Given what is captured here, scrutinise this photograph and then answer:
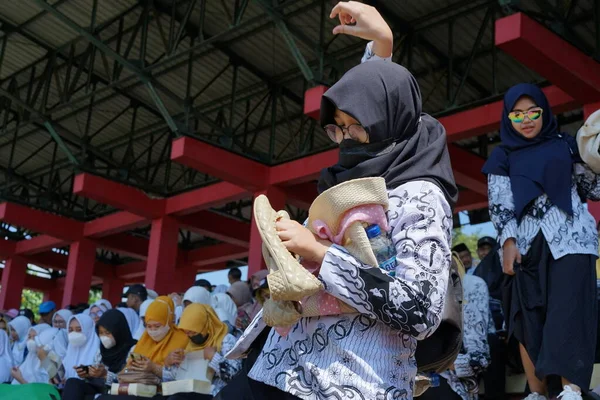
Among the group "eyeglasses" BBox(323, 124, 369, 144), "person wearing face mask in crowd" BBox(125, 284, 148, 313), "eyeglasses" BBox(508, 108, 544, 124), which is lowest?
"eyeglasses" BBox(323, 124, 369, 144)

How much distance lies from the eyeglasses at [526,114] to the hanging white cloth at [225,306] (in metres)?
3.83

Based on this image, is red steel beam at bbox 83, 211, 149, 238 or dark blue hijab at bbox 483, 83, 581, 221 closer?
dark blue hijab at bbox 483, 83, 581, 221

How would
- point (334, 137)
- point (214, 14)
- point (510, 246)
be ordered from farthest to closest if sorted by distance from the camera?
point (214, 14), point (510, 246), point (334, 137)

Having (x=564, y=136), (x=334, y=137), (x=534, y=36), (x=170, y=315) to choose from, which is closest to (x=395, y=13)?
(x=534, y=36)

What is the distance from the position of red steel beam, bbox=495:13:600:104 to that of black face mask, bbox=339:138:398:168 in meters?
4.53

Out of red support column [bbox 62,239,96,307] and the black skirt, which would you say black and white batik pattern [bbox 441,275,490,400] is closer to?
the black skirt

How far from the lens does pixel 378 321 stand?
4.67 feet

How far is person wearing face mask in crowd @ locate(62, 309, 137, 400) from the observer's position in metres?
5.58

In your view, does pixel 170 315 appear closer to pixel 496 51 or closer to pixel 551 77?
pixel 551 77

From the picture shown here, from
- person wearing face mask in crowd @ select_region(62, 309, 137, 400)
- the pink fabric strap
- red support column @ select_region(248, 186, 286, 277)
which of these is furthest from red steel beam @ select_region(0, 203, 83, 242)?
the pink fabric strap

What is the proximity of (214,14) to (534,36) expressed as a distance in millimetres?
4490

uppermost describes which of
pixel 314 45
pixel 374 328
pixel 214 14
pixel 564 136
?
pixel 214 14

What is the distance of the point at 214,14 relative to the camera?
9156 millimetres

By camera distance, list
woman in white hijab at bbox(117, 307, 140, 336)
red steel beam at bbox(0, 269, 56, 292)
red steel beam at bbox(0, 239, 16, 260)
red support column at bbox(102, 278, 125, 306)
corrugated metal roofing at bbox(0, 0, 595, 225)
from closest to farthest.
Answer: woman in white hijab at bbox(117, 307, 140, 336) < corrugated metal roofing at bbox(0, 0, 595, 225) < red steel beam at bbox(0, 239, 16, 260) < red support column at bbox(102, 278, 125, 306) < red steel beam at bbox(0, 269, 56, 292)
